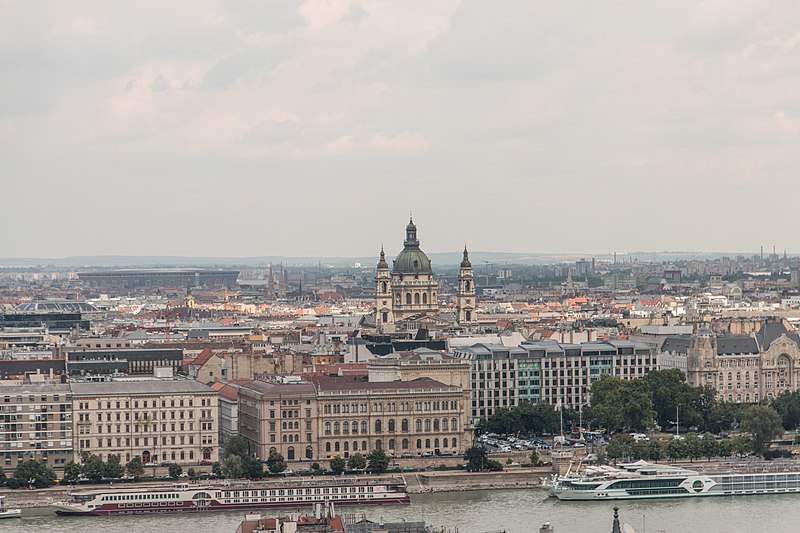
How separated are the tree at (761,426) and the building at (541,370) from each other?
1016cm

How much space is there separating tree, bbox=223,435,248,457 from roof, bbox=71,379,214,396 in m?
2.38

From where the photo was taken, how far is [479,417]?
2712 inches

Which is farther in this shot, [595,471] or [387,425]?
[387,425]

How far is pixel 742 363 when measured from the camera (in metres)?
73.3

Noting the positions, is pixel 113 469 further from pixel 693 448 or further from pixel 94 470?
pixel 693 448

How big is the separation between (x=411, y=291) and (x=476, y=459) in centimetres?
4746

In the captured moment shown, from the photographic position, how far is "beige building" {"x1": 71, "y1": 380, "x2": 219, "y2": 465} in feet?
194

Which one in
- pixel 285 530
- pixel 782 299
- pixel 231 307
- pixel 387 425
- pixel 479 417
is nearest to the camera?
pixel 285 530

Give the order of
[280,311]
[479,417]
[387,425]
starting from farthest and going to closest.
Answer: [280,311]
[479,417]
[387,425]

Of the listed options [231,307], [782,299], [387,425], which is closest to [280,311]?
[231,307]

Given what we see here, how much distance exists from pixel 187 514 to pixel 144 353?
26425 mm

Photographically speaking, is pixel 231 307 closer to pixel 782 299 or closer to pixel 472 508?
pixel 782 299

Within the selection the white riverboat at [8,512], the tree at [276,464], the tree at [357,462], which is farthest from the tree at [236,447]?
the white riverboat at [8,512]

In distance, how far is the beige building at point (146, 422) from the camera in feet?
194
